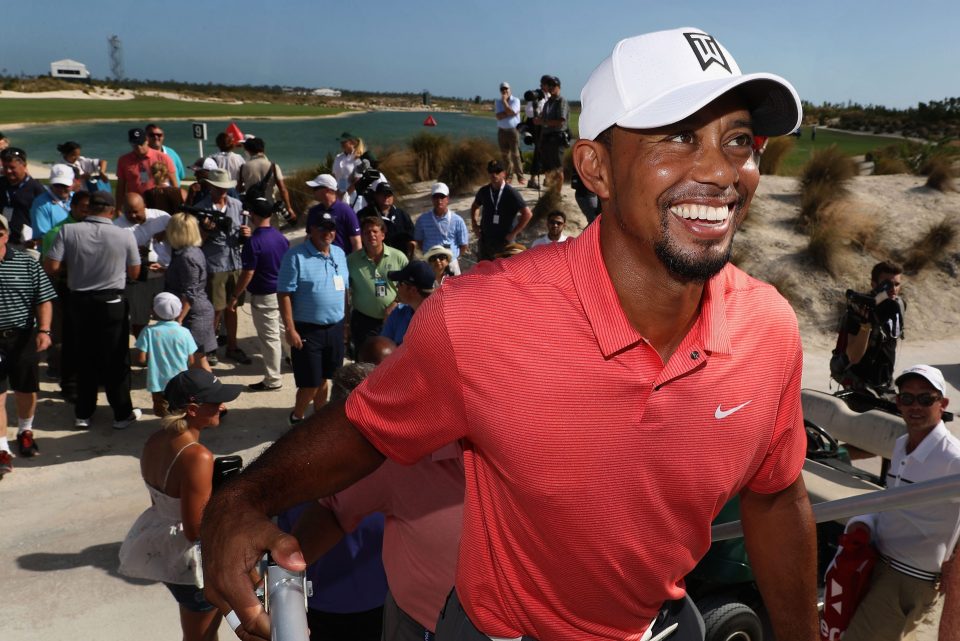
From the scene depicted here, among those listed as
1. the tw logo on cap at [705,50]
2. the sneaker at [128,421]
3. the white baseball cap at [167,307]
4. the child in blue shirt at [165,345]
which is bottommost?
the sneaker at [128,421]

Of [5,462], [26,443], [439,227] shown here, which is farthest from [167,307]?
[439,227]

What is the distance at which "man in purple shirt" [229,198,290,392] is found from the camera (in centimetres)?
821

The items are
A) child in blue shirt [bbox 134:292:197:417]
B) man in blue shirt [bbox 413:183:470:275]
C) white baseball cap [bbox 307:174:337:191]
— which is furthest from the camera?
man in blue shirt [bbox 413:183:470:275]

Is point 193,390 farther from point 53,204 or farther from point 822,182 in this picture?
point 822,182

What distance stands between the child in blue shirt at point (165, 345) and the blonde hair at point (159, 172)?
4164mm

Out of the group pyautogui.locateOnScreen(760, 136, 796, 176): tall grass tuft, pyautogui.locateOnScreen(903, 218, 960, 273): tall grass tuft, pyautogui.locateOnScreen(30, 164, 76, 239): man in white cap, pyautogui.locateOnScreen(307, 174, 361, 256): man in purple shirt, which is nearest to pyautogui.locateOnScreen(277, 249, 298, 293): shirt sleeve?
pyautogui.locateOnScreen(307, 174, 361, 256): man in purple shirt

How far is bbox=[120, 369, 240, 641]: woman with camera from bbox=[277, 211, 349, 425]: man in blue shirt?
3205mm

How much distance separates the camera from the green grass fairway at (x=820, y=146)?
18.3 m

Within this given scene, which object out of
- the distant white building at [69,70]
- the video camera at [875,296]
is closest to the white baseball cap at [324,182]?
the video camera at [875,296]

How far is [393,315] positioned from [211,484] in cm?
251

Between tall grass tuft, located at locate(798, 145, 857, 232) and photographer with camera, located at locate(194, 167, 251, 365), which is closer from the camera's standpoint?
photographer with camera, located at locate(194, 167, 251, 365)

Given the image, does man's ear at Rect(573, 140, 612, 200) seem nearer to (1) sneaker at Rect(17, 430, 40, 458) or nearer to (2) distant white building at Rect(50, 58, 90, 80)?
(1) sneaker at Rect(17, 430, 40, 458)

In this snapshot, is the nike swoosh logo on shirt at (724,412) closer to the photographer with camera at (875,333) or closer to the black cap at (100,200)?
the photographer with camera at (875,333)

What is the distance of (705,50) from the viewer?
1.51 metres
